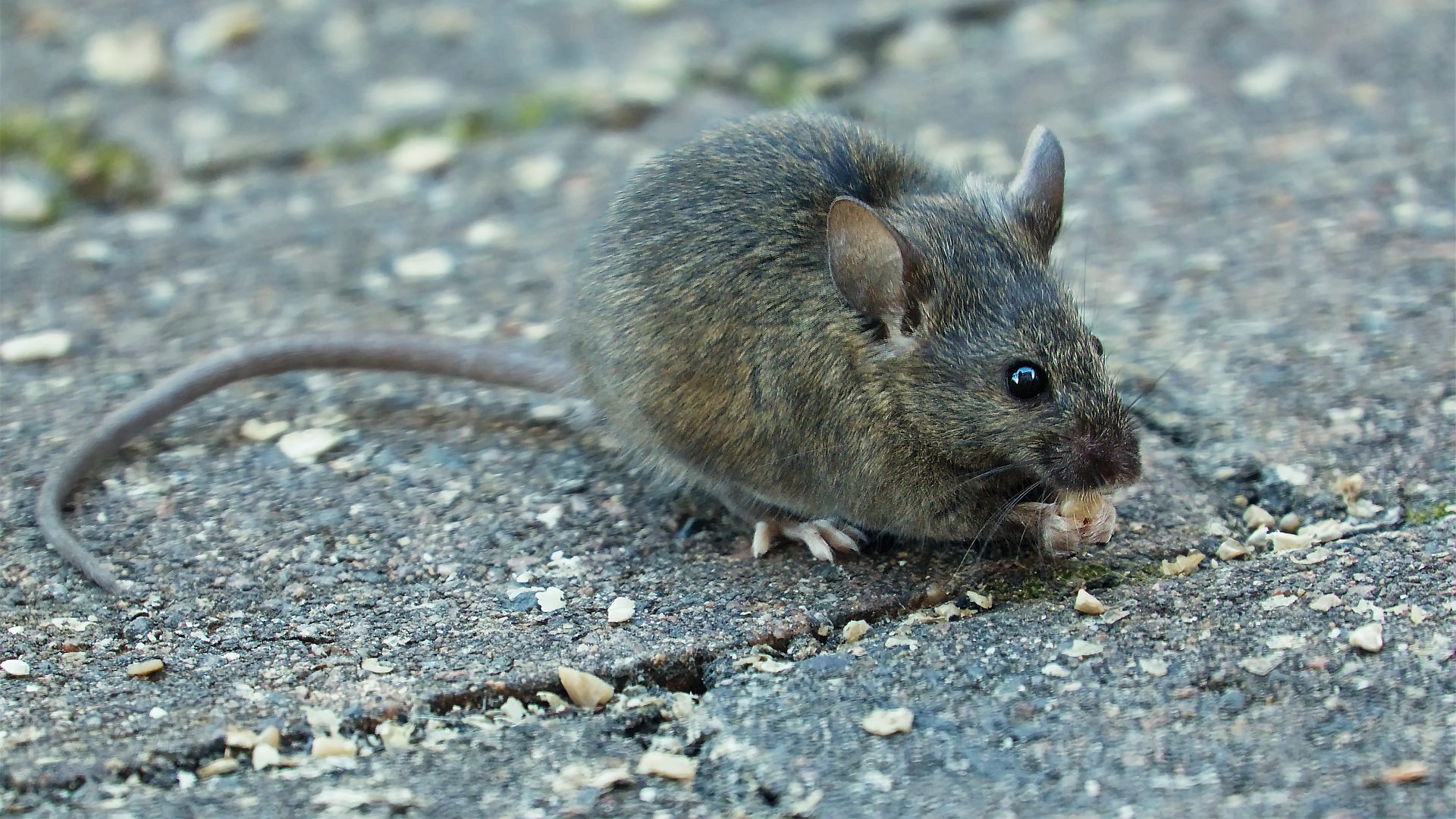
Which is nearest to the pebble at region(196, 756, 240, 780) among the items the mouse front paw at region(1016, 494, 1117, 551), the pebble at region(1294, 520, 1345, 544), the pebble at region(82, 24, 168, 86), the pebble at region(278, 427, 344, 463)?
the pebble at region(278, 427, 344, 463)

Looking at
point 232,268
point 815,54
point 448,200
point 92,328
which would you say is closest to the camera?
point 92,328

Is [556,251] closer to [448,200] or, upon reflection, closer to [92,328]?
[448,200]

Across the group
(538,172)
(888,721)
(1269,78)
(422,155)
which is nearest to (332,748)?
(888,721)

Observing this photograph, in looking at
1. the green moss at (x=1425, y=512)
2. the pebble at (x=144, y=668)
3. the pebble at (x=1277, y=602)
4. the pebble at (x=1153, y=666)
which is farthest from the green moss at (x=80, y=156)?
the green moss at (x=1425, y=512)

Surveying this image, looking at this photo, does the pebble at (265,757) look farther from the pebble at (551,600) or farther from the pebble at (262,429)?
the pebble at (262,429)

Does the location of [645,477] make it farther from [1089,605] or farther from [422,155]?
[422,155]

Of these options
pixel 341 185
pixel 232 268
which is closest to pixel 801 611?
pixel 232 268

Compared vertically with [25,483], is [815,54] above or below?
above

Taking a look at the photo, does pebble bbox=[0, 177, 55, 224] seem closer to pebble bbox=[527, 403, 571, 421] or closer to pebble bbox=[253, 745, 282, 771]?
pebble bbox=[527, 403, 571, 421]
